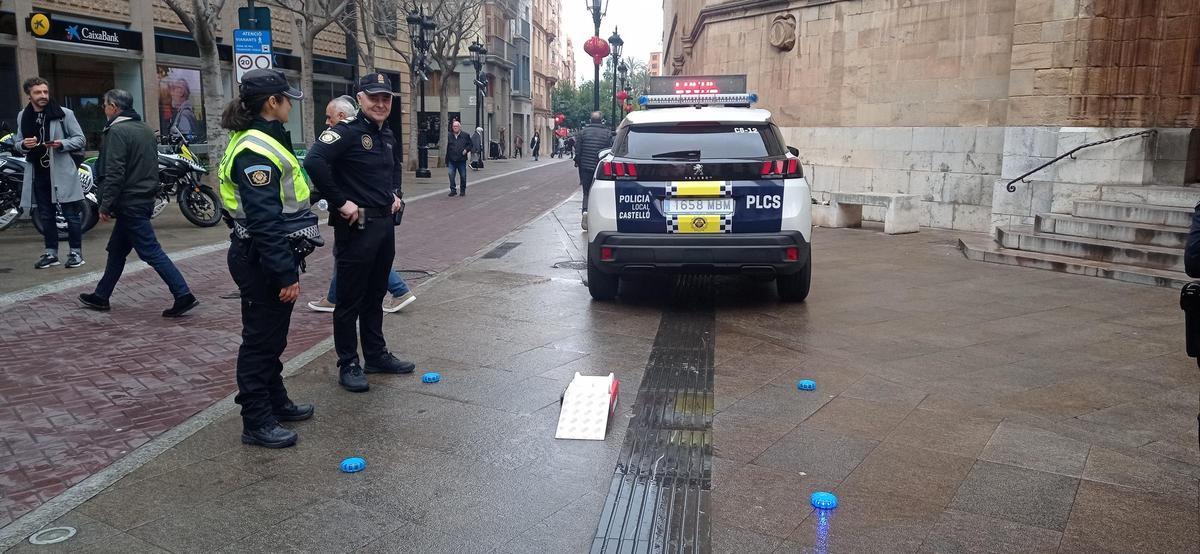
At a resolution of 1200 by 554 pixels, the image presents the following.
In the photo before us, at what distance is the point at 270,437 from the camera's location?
445 centimetres

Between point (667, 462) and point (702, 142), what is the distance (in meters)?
3.79

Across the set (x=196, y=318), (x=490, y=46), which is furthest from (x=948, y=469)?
(x=490, y=46)

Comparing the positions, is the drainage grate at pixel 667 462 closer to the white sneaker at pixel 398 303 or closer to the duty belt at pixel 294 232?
the duty belt at pixel 294 232

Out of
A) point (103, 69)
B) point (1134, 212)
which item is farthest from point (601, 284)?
point (103, 69)

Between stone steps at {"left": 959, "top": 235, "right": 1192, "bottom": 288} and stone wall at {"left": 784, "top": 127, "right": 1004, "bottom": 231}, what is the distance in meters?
2.59

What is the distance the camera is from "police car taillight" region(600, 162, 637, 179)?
7.41 m

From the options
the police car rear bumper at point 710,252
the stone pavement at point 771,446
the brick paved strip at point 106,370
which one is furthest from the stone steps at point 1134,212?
the brick paved strip at point 106,370

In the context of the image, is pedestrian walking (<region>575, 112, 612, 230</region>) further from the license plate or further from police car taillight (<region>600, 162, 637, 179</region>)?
the license plate

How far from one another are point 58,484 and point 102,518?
537mm

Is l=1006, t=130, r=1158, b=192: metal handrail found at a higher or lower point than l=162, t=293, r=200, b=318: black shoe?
higher

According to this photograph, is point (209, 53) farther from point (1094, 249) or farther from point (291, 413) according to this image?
point (1094, 249)

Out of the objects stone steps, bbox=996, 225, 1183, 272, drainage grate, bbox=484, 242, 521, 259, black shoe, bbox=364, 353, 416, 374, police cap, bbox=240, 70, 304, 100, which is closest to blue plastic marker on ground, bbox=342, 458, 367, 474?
black shoe, bbox=364, 353, 416, 374

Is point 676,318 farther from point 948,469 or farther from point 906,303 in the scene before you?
point 948,469

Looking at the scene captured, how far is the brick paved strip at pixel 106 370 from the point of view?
4.32 meters
